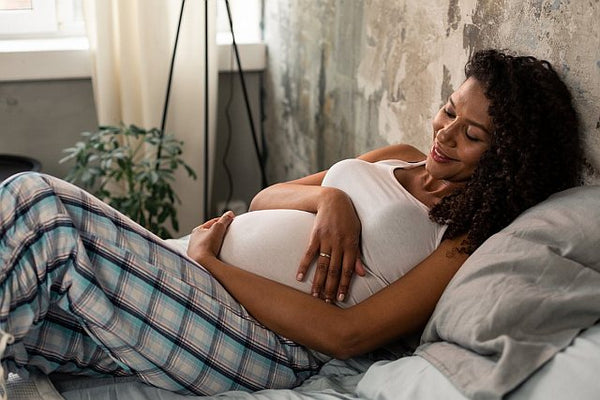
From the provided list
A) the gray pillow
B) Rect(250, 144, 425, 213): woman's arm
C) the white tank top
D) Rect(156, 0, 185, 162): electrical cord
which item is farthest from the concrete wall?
the gray pillow

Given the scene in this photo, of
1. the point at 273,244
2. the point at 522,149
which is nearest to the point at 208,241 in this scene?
the point at 273,244

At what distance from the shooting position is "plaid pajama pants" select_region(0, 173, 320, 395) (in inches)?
54.2

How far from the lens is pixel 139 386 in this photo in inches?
60.2

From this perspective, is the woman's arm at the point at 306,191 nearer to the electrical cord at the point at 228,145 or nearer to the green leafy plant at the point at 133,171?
the green leafy plant at the point at 133,171

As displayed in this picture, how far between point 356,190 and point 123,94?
1537mm

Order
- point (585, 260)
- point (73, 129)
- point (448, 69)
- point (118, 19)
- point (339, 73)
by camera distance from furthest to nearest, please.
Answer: point (73, 129) → point (118, 19) → point (339, 73) → point (448, 69) → point (585, 260)

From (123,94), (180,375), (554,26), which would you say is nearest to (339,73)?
(123,94)

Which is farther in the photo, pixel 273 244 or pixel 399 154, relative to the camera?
pixel 399 154

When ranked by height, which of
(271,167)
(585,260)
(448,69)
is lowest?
(271,167)

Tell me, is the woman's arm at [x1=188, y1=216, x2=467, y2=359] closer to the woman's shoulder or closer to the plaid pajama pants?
the plaid pajama pants

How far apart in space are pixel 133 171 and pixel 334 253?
4.86ft

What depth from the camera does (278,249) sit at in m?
1.67

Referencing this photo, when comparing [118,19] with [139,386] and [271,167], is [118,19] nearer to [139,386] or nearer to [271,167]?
[271,167]

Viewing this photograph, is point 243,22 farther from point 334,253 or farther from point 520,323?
point 520,323
